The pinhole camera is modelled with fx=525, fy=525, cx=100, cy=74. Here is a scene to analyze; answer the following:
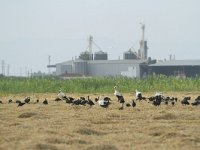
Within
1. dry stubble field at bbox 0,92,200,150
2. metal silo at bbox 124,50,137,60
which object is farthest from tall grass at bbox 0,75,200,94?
metal silo at bbox 124,50,137,60

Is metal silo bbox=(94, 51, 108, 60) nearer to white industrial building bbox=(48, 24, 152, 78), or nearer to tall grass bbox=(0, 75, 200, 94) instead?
white industrial building bbox=(48, 24, 152, 78)

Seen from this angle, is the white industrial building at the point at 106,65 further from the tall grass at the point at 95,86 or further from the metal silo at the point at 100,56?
the tall grass at the point at 95,86

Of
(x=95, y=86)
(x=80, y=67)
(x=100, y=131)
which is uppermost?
(x=80, y=67)

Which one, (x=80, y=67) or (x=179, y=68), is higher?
(x=80, y=67)

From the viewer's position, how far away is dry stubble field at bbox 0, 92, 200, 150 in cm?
1252

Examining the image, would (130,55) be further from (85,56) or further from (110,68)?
(110,68)

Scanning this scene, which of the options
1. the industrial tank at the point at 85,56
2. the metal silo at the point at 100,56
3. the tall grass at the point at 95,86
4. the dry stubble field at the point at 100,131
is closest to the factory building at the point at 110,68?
the industrial tank at the point at 85,56

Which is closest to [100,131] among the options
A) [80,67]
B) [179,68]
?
[179,68]

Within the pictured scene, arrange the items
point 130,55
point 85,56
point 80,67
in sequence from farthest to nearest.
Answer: point 130,55
point 85,56
point 80,67

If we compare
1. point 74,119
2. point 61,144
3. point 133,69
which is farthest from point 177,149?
point 133,69

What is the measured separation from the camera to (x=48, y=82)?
153ft

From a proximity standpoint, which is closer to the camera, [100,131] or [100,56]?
[100,131]

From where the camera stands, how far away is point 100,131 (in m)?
15.1

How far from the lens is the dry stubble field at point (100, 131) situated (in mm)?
12516
